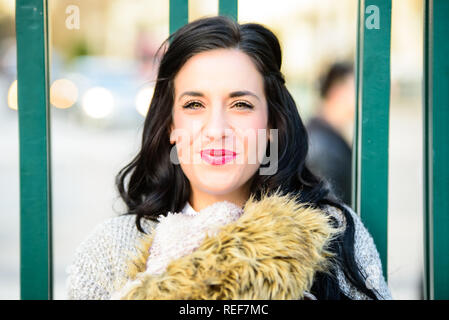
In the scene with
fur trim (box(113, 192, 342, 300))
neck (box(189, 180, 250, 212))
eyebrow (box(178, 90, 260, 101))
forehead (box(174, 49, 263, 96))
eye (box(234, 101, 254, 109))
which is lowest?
fur trim (box(113, 192, 342, 300))

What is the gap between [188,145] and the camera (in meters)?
1.64

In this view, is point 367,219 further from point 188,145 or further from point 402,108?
point 188,145

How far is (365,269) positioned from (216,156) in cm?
64

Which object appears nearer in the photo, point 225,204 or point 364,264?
point 225,204

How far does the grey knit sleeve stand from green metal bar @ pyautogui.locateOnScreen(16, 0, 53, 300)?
116cm

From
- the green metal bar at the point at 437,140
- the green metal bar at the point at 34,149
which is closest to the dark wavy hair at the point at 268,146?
the green metal bar at the point at 34,149

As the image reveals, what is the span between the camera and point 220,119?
62.6 inches

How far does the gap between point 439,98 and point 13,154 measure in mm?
1787

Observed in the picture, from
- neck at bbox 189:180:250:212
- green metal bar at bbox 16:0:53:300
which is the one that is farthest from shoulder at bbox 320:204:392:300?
green metal bar at bbox 16:0:53:300

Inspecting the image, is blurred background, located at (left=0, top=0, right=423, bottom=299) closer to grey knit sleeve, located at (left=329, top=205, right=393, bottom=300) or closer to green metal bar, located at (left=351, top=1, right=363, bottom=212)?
green metal bar, located at (left=351, top=1, right=363, bottom=212)

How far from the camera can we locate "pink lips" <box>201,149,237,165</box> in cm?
159

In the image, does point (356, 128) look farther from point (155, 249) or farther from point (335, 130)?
point (155, 249)

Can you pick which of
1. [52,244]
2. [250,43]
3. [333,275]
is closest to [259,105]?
[250,43]

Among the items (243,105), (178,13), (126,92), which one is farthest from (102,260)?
(178,13)
